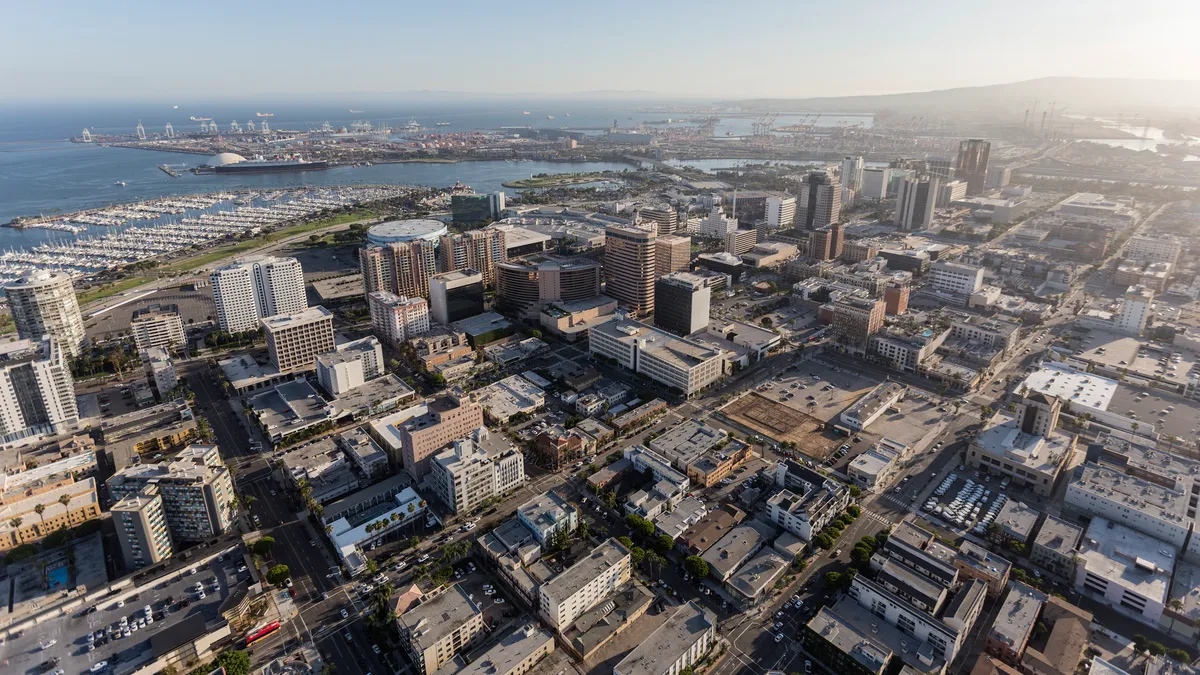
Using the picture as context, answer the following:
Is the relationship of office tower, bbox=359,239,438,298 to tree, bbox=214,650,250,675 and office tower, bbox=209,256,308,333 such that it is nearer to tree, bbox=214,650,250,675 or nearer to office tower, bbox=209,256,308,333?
office tower, bbox=209,256,308,333

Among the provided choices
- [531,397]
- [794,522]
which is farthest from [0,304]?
[794,522]

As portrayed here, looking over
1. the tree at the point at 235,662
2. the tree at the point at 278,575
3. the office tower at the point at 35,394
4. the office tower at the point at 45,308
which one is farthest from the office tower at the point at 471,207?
the tree at the point at 235,662

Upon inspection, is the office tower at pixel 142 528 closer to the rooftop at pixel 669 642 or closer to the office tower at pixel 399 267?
the rooftop at pixel 669 642

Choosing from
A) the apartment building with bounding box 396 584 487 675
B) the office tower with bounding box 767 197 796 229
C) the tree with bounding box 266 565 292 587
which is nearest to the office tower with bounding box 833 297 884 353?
the apartment building with bounding box 396 584 487 675

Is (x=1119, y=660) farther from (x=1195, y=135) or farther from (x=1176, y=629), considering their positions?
(x=1195, y=135)

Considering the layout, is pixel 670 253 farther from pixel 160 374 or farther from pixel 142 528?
pixel 142 528

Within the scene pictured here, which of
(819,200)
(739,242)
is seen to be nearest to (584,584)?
(739,242)
